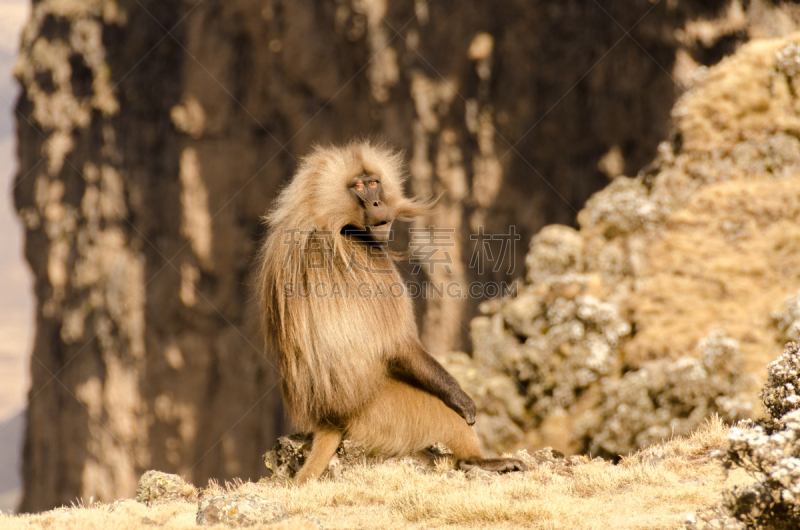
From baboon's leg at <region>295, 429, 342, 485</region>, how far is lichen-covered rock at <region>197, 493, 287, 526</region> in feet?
3.19

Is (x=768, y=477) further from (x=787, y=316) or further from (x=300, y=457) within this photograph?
(x=787, y=316)

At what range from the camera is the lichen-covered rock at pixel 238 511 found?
10.8ft

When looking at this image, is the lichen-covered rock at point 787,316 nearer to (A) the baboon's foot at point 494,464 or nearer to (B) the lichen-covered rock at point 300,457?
(A) the baboon's foot at point 494,464

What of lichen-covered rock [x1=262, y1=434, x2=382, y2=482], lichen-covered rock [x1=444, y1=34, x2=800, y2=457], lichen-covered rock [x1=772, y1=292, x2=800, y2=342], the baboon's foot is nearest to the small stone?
lichen-covered rock [x1=444, y1=34, x2=800, y2=457]

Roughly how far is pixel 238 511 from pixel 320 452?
1236mm

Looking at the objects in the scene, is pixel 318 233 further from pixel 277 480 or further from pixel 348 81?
pixel 348 81

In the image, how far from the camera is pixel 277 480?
4.85m

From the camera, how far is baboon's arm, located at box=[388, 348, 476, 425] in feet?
14.5

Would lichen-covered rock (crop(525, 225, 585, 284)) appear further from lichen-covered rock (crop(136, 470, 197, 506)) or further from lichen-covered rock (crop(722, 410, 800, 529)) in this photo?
lichen-covered rock (crop(722, 410, 800, 529))

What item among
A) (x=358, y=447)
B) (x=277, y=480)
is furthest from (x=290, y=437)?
(x=358, y=447)

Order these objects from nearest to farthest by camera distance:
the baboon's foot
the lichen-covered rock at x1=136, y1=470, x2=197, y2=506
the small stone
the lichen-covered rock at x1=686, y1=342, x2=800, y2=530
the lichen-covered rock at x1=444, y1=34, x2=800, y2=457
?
the lichen-covered rock at x1=686, y1=342, x2=800, y2=530 → the baboon's foot → the lichen-covered rock at x1=136, y1=470, x2=197, y2=506 → the lichen-covered rock at x1=444, y1=34, x2=800, y2=457 → the small stone

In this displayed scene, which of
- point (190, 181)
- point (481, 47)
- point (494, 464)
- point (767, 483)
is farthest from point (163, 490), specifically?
point (190, 181)

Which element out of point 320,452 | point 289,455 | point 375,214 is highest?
point 375,214

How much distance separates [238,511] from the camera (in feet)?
10.8
